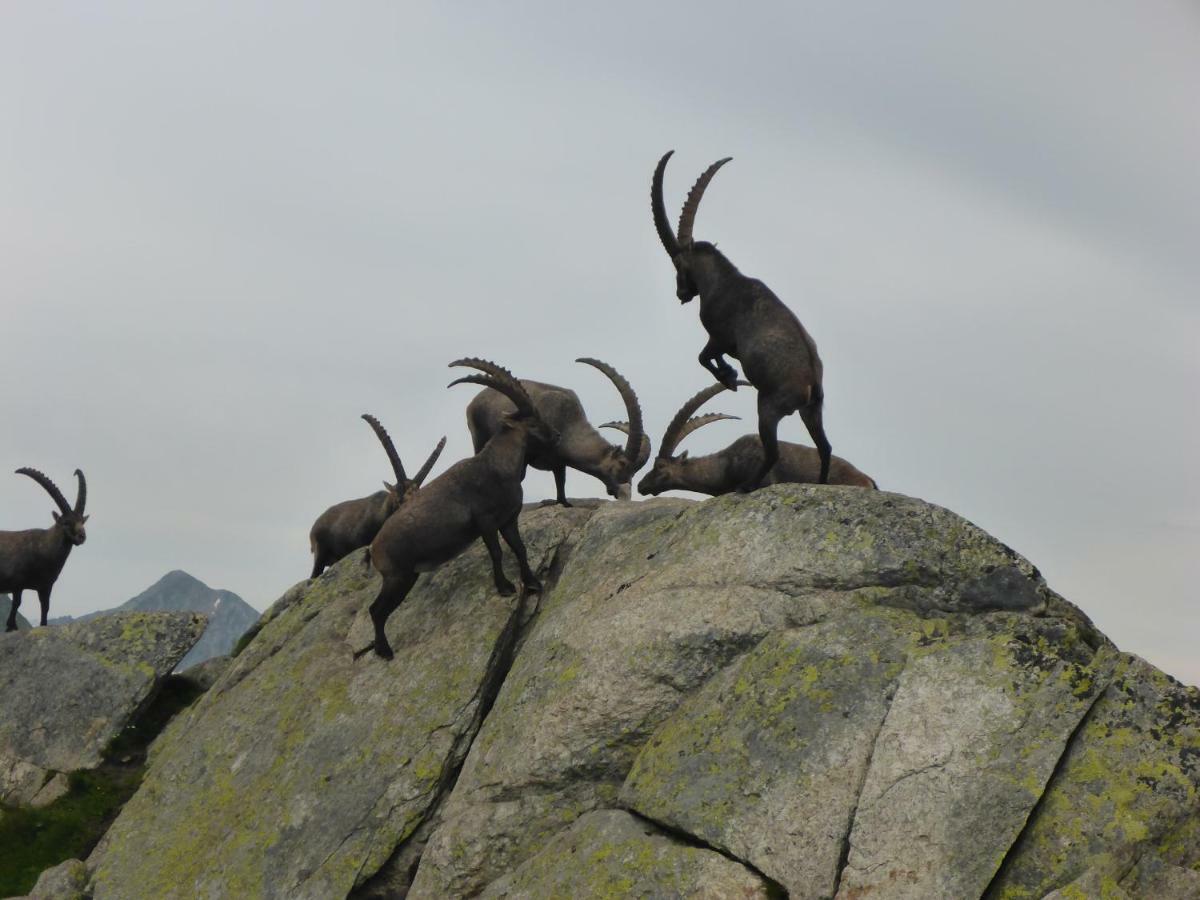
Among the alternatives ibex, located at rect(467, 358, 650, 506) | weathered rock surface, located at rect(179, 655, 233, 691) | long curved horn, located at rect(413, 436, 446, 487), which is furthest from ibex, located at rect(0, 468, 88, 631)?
ibex, located at rect(467, 358, 650, 506)

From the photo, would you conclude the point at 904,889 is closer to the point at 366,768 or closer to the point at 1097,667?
the point at 1097,667

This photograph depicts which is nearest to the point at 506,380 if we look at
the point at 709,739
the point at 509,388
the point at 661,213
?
the point at 509,388

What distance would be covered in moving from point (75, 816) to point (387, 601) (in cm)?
Result: 746

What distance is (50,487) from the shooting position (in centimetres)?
2484

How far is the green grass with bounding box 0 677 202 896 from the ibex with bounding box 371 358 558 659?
21.3 ft

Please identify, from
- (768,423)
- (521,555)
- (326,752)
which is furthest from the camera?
(521,555)

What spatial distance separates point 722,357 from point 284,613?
8702 millimetres

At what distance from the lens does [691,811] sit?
964 centimetres

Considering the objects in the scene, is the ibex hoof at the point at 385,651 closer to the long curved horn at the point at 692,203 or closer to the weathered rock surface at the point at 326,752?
the weathered rock surface at the point at 326,752

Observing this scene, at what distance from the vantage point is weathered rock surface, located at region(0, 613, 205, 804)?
18.9 metres

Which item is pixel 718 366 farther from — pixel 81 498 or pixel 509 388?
pixel 81 498

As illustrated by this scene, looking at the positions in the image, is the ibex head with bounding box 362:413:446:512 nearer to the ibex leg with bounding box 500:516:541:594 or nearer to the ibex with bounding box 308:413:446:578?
the ibex with bounding box 308:413:446:578

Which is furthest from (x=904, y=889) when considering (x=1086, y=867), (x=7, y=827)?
(x=7, y=827)

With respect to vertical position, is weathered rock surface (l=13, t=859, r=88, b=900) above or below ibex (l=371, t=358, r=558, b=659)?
below
